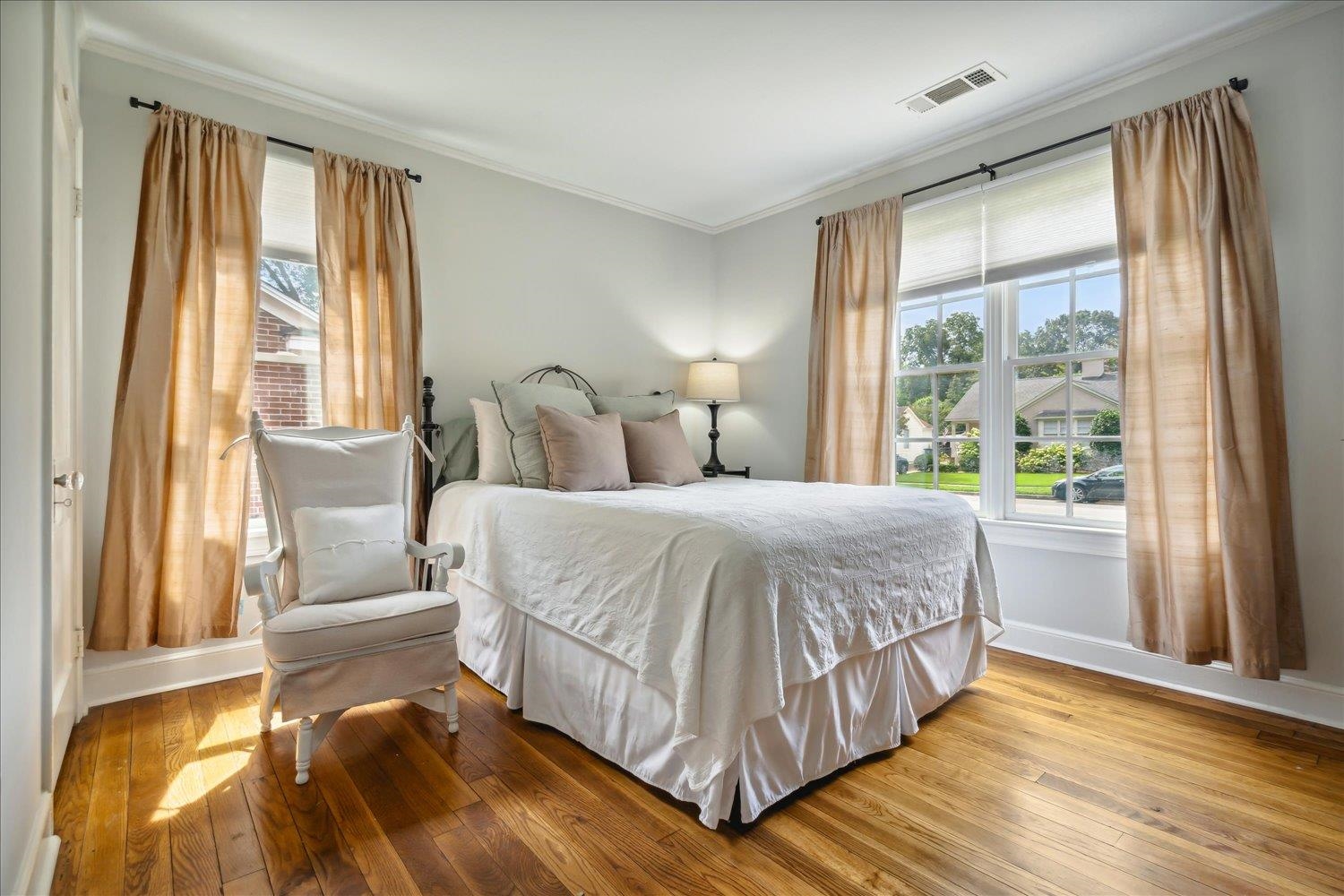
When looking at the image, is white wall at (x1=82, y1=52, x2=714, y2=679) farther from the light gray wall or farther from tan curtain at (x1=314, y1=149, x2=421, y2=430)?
the light gray wall

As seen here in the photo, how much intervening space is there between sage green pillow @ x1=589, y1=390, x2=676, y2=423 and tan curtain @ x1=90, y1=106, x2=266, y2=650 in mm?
1658

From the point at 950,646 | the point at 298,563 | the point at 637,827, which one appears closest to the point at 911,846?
the point at 637,827

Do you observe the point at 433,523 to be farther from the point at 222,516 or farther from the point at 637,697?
the point at 637,697

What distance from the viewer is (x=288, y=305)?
3.03 metres

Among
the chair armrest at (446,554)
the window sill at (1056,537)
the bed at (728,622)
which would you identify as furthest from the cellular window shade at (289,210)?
the window sill at (1056,537)

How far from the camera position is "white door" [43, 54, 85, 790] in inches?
70.6

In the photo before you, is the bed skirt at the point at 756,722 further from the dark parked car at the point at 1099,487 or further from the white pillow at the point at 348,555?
the dark parked car at the point at 1099,487

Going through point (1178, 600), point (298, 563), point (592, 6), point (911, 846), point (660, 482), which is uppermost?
point (592, 6)

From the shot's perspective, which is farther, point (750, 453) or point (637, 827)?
point (750, 453)

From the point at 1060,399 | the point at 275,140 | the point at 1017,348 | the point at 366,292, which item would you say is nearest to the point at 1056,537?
the point at 1060,399

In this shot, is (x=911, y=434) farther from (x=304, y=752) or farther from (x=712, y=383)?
(x=304, y=752)

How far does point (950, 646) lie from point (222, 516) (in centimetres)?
314

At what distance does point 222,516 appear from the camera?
269 cm

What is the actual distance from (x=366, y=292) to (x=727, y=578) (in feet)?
8.02
